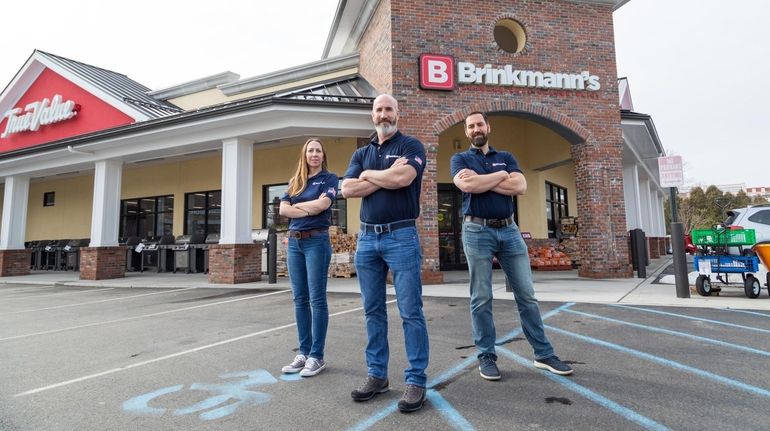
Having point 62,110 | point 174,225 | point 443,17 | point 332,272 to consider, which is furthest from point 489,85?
point 62,110

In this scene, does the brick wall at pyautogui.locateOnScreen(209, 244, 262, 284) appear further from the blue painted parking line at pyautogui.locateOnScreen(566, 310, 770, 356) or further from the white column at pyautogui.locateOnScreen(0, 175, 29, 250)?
the white column at pyautogui.locateOnScreen(0, 175, 29, 250)

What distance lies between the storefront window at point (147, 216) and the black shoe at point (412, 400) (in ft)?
53.0

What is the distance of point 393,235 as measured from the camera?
8.82 ft

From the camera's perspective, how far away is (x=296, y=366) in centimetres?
330

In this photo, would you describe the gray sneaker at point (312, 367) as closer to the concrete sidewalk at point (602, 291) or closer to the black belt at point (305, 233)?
the black belt at point (305, 233)

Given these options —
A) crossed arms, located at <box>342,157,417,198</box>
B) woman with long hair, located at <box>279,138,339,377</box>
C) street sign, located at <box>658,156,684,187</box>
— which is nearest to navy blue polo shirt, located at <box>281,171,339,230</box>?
woman with long hair, located at <box>279,138,339,377</box>

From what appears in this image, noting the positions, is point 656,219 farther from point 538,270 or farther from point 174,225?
point 174,225

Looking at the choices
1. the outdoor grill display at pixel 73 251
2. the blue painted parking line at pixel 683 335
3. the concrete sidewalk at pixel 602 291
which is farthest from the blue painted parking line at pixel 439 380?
the outdoor grill display at pixel 73 251

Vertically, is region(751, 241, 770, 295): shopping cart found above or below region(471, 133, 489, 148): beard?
Answer: below

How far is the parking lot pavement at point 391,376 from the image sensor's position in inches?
94.6

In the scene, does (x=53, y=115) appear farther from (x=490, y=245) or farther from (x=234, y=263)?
(x=490, y=245)

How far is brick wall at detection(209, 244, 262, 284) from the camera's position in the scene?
32.3ft

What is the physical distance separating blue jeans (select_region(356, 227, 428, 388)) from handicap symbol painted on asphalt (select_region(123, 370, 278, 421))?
2.87 feet

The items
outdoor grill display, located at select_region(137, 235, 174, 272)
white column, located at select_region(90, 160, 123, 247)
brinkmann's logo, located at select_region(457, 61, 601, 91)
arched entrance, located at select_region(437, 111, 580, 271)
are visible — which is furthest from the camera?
outdoor grill display, located at select_region(137, 235, 174, 272)
